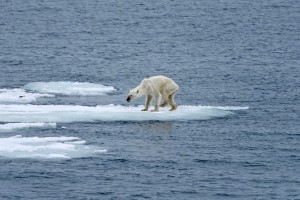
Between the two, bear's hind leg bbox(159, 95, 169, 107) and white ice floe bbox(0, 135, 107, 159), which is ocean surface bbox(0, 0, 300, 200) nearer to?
white ice floe bbox(0, 135, 107, 159)

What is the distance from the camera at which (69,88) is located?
215ft

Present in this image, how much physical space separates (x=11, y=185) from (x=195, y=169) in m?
8.35

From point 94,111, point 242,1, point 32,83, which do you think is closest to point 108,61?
point 32,83

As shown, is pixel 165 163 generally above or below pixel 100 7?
below

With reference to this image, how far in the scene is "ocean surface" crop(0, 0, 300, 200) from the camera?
43281 mm

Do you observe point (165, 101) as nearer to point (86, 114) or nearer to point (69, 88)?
point (86, 114)

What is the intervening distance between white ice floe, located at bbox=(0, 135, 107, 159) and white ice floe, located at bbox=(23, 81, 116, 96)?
588 inches

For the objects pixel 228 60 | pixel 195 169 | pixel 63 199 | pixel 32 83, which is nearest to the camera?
pixel 63 199

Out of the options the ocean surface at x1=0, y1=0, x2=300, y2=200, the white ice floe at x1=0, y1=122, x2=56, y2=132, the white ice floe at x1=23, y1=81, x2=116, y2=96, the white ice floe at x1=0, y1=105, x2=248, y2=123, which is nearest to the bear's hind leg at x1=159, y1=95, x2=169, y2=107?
the white ice floe at x1=0, y1=105, x2=248, y2=123

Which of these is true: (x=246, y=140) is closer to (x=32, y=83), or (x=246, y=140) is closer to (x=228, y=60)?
(x=32, y=83)

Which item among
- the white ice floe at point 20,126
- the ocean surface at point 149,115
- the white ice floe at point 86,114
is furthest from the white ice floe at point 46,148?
the white ice floe at point 86,114

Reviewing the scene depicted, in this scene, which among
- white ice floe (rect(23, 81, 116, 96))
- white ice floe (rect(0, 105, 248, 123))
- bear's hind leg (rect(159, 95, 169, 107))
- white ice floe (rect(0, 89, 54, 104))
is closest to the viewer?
white ice floe (rect(0, 105, 248, 123))

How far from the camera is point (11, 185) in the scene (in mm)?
42406

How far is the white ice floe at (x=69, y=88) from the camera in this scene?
6438 cm
